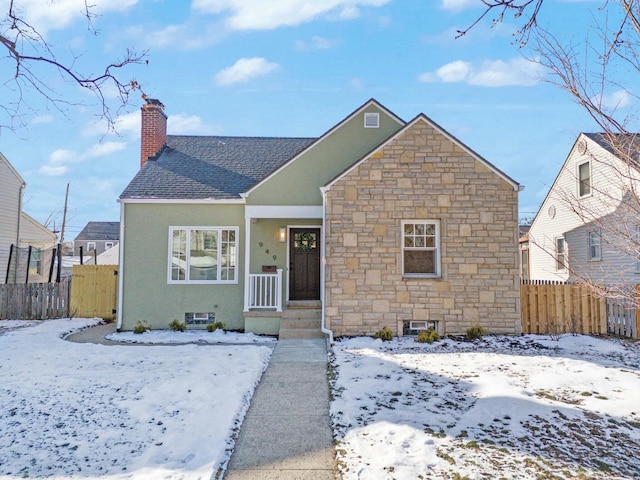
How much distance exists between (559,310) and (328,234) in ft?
18.8

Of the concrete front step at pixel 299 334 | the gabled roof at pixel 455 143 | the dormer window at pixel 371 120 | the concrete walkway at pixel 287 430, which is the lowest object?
the concrete walkway at pixel 287 430

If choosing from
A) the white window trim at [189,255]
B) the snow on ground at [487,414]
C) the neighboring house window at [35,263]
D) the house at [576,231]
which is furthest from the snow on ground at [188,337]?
the neighboring house window at [35,263]

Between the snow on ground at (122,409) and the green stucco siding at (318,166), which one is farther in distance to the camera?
the green stucco siding at (318,166)

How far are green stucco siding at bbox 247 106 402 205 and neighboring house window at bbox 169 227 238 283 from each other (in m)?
1.45

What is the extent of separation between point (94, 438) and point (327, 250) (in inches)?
228

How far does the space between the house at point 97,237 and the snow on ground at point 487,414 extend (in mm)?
50362

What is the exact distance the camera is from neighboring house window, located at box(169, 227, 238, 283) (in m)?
10.8

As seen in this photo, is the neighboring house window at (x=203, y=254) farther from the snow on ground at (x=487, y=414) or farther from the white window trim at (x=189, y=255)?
the snow on ground at (x=487, y=414)

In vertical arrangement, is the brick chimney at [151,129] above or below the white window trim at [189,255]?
above

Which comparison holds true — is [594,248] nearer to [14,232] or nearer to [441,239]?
[441,239]

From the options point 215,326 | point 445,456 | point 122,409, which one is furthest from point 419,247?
point 122,409

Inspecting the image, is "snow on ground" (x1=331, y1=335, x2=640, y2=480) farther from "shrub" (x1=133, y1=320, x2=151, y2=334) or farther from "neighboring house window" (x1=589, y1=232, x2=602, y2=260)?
"neighboring house window" (x1=589, y1=232, x2=602, y2=260)

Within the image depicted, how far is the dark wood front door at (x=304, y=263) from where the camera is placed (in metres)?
11.1

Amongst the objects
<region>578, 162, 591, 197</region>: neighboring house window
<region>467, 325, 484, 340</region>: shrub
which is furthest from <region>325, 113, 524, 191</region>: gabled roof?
<region>578, 162, 591, 197</region>: neighboring house window
